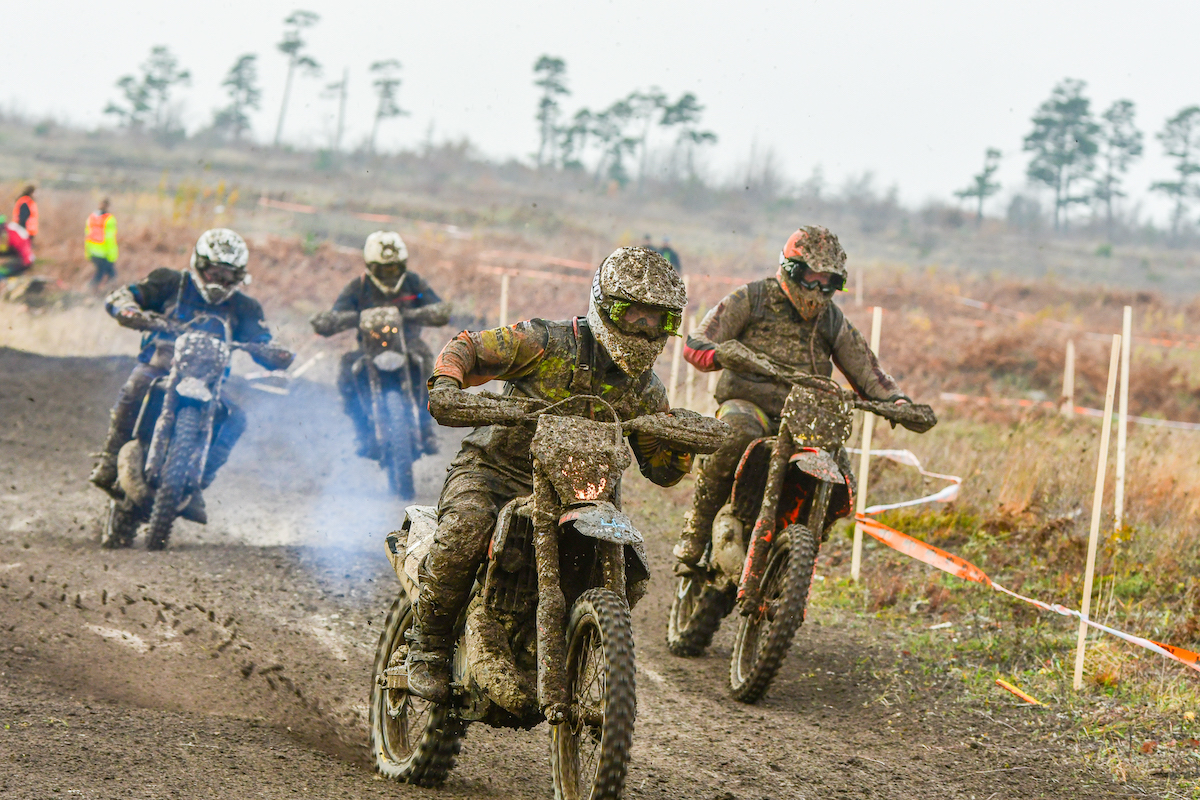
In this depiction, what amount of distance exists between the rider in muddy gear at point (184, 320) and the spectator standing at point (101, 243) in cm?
1533

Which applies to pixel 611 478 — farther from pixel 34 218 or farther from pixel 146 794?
pixel 34 218

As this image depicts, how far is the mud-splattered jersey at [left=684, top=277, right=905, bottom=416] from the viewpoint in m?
7.50

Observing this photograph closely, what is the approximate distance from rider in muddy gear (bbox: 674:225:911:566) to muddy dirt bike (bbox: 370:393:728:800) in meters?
2.79

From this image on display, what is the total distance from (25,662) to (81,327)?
51.8 ft

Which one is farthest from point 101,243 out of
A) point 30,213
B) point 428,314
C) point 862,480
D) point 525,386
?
point 525,386

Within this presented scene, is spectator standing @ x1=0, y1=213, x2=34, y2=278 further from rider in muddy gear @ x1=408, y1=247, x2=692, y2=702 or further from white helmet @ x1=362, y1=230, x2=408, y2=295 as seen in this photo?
rider in muddy gear @ x1=408, y1=247, x2=692, y2=702

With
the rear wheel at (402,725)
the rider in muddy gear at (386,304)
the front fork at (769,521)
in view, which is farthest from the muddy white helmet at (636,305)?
the rider in muddy gear at (386,304)

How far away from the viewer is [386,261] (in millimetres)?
11297

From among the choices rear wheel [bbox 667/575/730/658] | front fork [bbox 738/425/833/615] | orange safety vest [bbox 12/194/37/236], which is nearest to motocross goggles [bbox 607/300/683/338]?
front fork [bbox 738/425/833/615]

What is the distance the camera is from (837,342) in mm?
7566

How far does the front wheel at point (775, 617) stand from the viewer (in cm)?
630

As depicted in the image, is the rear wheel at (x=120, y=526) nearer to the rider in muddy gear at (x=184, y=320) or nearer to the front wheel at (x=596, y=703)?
the rider in muddy gear at (x=184, y=320)

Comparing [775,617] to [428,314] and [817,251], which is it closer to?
[817,251]

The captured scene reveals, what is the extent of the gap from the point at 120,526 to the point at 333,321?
9.56 feet
